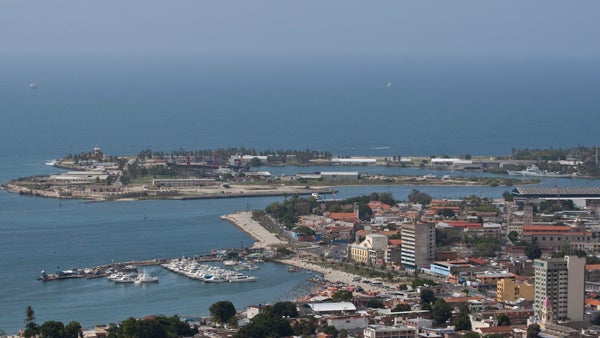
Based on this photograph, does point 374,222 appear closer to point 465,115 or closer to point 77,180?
point 77,180

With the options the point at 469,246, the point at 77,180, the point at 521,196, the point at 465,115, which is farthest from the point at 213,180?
the point at 465,115

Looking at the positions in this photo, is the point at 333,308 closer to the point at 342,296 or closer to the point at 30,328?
the point at 342,296

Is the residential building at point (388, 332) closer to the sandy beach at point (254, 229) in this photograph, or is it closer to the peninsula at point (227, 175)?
the sandy beach at point (254, 229)

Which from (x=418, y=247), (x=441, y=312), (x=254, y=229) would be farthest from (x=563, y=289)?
(x=254, y=229)

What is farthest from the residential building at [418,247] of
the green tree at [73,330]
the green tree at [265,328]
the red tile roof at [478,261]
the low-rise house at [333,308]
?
the green tree at [73,330]

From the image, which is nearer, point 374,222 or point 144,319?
point 144,319

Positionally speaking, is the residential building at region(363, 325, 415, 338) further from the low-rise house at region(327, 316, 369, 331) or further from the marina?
the marina

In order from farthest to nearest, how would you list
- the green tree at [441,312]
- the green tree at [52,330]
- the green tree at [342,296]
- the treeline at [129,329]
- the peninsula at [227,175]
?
the peninsula at [227,175] < the green tree at [342,296] < the green tree at [441,312] < the green tree at [52,330] < the treeline at [129,329]

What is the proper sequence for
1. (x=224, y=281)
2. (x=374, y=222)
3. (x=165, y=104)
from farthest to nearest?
(x=165, y=104) → (x=374, y=222) → (x=224, y=281)
